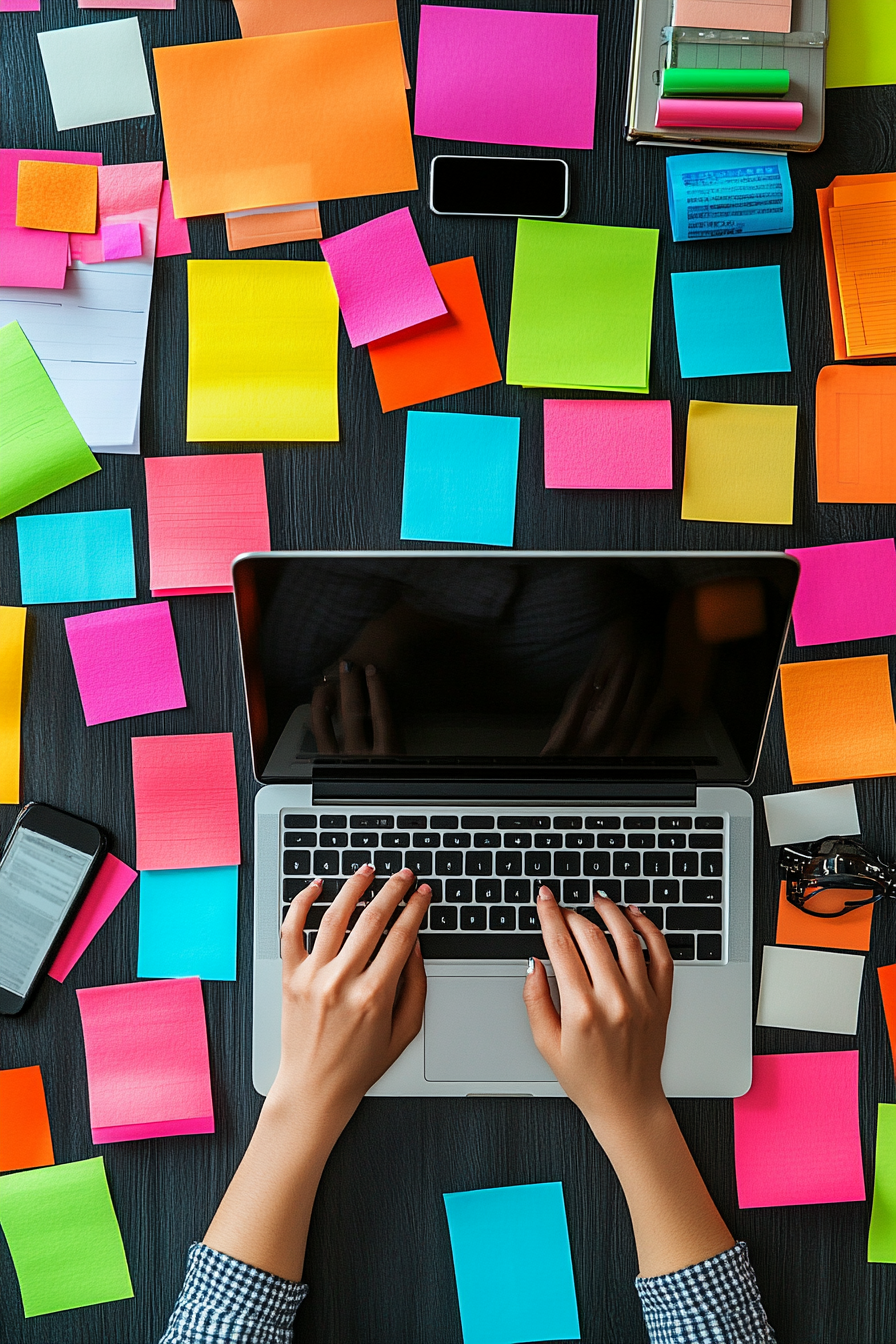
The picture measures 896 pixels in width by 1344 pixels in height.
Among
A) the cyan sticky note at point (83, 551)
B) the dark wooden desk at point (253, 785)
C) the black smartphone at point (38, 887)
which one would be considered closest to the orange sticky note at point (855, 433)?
the dark wooden desk at point (253, 785)

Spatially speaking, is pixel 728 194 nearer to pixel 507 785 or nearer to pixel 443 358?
pixel 443 358

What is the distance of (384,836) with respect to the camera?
0.83 meters

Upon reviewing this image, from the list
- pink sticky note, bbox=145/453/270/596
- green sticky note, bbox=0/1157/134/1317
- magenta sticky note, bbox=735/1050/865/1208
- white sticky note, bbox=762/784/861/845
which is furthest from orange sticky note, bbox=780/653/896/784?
green sticky note, bbox=0/1157/134/1317

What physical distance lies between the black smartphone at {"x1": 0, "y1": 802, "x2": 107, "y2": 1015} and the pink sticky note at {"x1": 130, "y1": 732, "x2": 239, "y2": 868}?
5cm

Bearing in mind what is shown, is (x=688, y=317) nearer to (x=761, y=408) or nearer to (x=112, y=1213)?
(x=761, y=408)

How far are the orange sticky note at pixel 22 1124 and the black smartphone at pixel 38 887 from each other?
0.06 meters

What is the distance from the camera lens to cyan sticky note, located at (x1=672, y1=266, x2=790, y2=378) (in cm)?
85

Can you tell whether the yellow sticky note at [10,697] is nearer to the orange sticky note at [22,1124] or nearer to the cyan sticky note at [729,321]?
the orange sticky note at [22,1124]

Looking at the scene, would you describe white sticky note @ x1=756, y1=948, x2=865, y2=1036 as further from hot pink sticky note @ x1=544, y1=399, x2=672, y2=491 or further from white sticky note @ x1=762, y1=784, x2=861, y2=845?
hot pink sticky note @ x1=544, y1=399, x2=672, y2=491

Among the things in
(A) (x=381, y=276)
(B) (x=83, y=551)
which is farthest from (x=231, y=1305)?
(A) (x=381, y=276)

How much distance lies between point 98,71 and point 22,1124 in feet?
3.04

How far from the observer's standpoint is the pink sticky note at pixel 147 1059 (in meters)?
0.84

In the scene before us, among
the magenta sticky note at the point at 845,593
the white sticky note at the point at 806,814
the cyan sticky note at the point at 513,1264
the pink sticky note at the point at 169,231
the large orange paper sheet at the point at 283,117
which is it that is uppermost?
the large orange paper sheet at the point at 283,117

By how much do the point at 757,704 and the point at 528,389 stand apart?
1.12 feet
